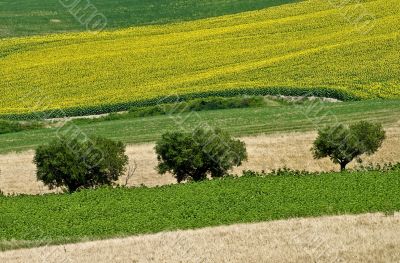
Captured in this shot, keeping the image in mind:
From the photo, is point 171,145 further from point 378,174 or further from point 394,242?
point 394,242

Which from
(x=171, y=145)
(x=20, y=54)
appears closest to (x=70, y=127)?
(x=171, y=145)

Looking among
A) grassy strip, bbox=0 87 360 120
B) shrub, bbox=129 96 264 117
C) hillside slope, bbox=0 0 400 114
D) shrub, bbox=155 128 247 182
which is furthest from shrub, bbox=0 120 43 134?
shrub, bbox=155 128 247 182

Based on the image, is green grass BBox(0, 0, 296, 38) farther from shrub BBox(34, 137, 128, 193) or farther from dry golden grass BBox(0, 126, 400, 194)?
shrub BBox(34, 137, 128, 193)

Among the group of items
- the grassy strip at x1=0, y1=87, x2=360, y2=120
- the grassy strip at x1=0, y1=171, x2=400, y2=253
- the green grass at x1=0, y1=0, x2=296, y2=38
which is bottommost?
the green grass at x1=0, y1=0, x2=296, y2=38

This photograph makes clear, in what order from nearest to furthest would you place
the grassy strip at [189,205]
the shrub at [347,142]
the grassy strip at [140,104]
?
the grassy strip at [189,205] < the shrub at [347,142] < the grassy strip at [140,104]

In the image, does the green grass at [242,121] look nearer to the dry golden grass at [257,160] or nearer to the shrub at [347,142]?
the dry golden grass at [257,160]

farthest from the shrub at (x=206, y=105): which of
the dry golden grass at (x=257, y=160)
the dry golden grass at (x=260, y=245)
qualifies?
the dry golden grass at (x=260, y=245)
